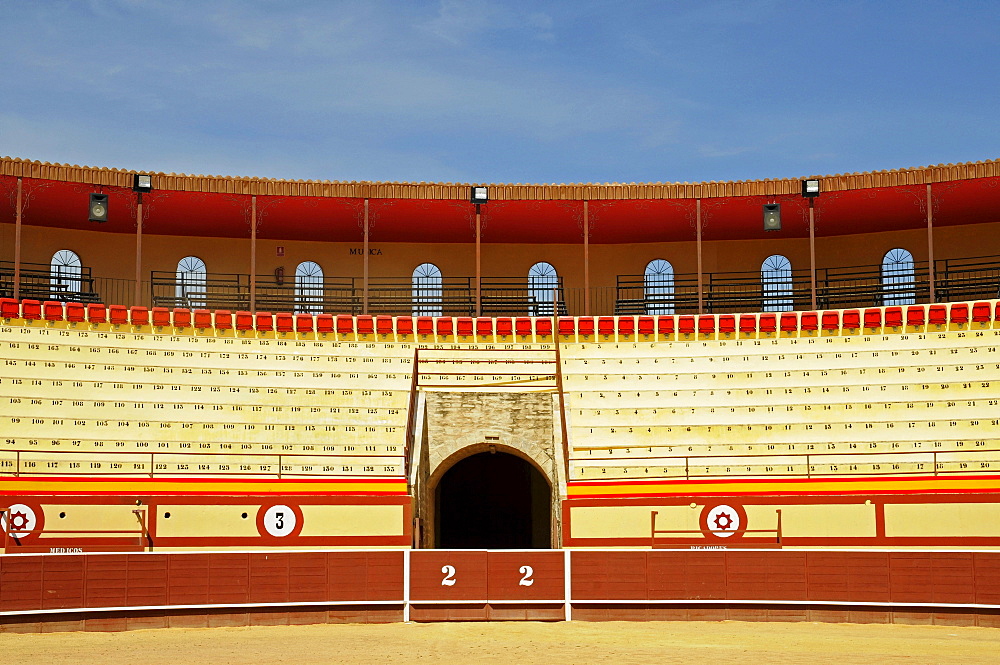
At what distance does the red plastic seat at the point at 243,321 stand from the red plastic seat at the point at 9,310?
13.0ft

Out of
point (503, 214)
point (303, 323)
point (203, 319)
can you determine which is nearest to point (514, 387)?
point (303, 323)

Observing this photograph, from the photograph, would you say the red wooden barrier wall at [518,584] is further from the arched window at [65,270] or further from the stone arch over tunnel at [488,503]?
the arched window at [65,270]

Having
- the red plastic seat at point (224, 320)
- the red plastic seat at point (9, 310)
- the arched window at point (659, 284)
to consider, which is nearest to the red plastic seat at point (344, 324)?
the red plastic seat at point (224, 320)

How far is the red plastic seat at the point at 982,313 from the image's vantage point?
22656 mm

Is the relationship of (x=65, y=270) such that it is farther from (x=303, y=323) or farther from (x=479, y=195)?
(x=479, y=195)

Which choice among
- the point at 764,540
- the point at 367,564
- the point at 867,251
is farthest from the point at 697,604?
the point at 867,251

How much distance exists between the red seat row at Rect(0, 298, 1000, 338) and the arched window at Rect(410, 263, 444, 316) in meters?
3.63

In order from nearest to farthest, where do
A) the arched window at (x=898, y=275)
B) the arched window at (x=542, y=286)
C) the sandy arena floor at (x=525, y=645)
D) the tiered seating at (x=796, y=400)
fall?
the sandy arena floor at (x=525, y=645)
the tiered seating at (x=796, y=400)
the arched window at (x=898, y=275)
the arched window at (x=542, y=286)

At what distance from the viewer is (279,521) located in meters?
17.5

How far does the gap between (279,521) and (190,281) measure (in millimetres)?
11621

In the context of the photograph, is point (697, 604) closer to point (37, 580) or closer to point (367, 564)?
point (367, 564)

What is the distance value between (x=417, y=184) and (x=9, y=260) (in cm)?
901

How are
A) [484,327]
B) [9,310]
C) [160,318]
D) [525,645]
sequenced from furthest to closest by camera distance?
[484,327] < [160,318] < [9,310] < [525,645]

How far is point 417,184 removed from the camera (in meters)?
24.9
